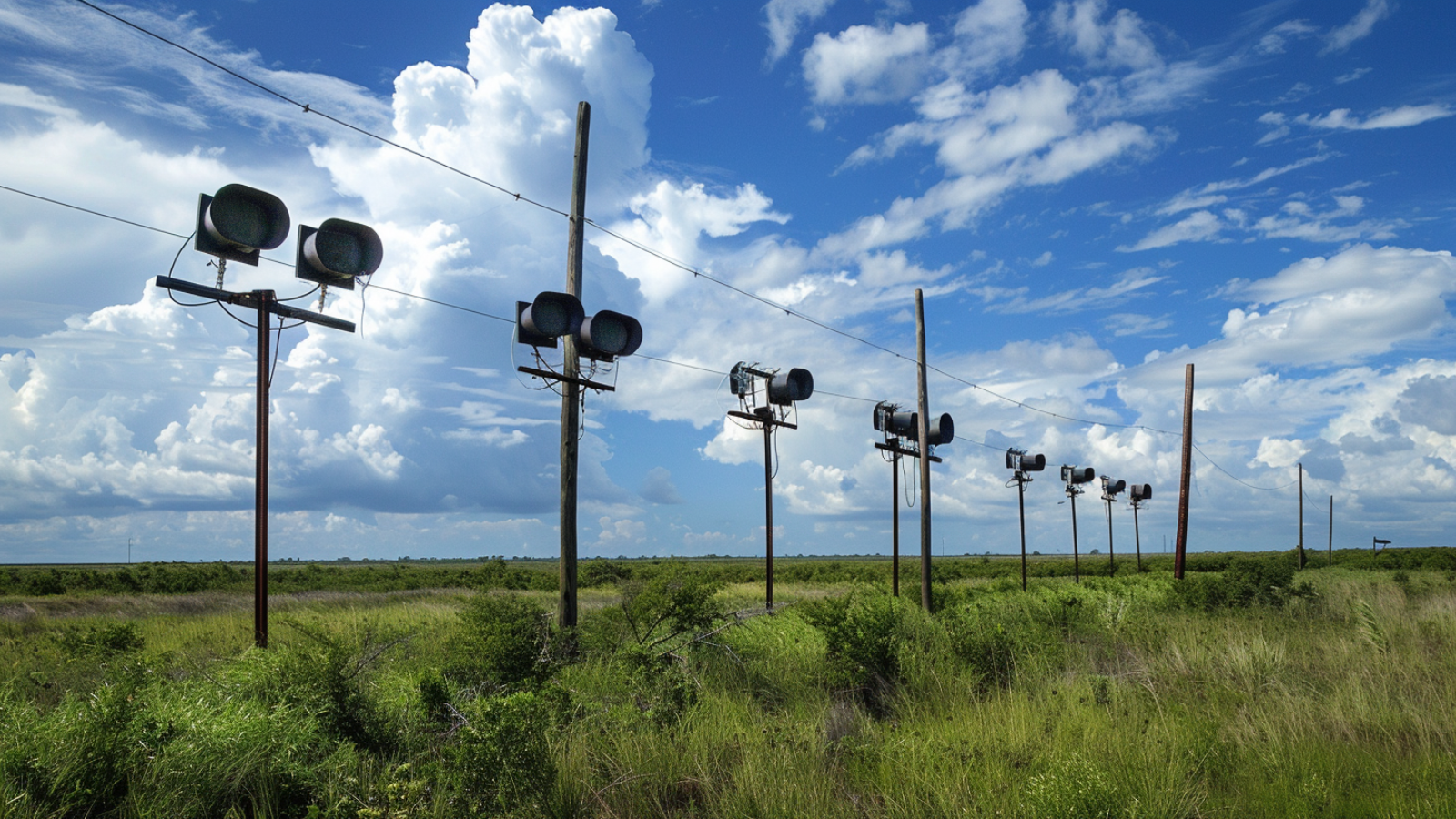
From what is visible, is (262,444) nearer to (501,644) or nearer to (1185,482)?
(501,644)

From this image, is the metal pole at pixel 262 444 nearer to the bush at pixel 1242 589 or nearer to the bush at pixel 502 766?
the bush at pixel 502 766

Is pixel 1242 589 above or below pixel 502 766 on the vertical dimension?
below

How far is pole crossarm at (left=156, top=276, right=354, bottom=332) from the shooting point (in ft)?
31.0

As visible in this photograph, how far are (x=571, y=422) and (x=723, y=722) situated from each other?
6135mm

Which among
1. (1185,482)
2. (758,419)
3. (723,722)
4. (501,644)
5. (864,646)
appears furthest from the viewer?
(1185,482)

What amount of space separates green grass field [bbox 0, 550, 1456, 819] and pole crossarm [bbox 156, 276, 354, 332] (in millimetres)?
4118

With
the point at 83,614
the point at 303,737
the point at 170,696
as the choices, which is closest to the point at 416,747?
the point at 303,737

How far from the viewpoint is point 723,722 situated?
7.38 m

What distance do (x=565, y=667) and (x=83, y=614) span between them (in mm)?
25398

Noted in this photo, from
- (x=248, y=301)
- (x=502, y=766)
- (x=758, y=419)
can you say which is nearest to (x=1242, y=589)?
(x=758, y=419)

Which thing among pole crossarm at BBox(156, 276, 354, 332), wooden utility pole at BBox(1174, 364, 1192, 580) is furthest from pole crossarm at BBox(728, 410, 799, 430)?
wooden utility pole at BBox(1174, 364, 1192, 580)

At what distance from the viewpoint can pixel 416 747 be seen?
7098 millimetres

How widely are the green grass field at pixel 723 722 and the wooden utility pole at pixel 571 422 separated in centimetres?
77

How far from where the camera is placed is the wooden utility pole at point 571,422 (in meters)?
11.9
